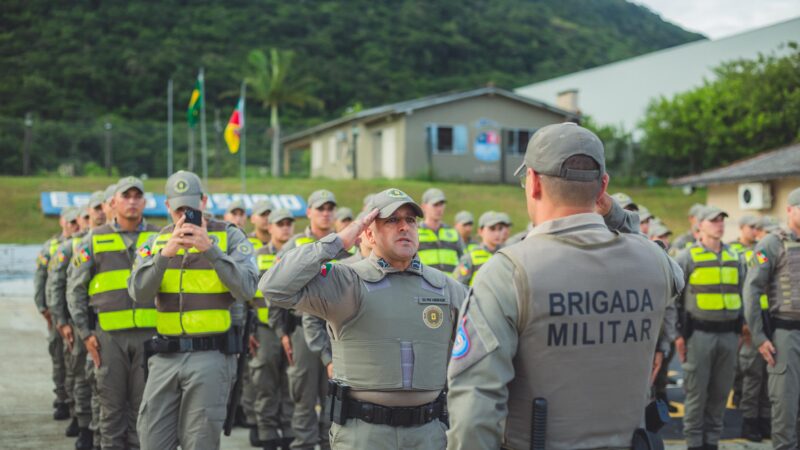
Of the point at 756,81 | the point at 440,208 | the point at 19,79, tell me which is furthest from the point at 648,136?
the point at 19,79

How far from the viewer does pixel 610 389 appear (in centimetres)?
282

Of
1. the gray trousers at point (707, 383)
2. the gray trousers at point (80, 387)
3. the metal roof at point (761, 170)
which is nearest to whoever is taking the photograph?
the gray trousers at point (707, 383)

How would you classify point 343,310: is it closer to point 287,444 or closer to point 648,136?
point 287,444

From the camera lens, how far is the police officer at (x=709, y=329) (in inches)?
310

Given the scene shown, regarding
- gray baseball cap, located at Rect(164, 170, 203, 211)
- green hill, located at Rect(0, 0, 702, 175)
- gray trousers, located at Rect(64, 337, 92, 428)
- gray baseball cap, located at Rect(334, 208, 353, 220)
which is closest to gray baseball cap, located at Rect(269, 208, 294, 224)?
gray baseball cap, located at Rect(334, 208, 353, 220)

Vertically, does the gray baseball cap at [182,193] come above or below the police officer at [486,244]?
above

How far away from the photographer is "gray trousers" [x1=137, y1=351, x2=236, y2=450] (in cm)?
533

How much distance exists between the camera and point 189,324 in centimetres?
548

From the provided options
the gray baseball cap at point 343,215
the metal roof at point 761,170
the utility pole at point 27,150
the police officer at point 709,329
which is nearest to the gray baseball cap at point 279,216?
the gray baseball cap at point 343,215

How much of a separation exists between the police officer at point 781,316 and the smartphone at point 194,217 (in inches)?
191

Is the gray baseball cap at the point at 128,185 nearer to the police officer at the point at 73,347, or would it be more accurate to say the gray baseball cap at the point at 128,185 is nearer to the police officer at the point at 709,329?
the police officer at the point at 73,347

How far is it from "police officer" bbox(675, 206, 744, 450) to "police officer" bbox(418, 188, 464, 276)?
282 centimetres

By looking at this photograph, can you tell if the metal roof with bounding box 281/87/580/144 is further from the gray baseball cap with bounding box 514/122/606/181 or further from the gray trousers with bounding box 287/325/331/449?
the gray baseball cap with bounding box 514/122/606/181

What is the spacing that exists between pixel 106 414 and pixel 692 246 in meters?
5.99
